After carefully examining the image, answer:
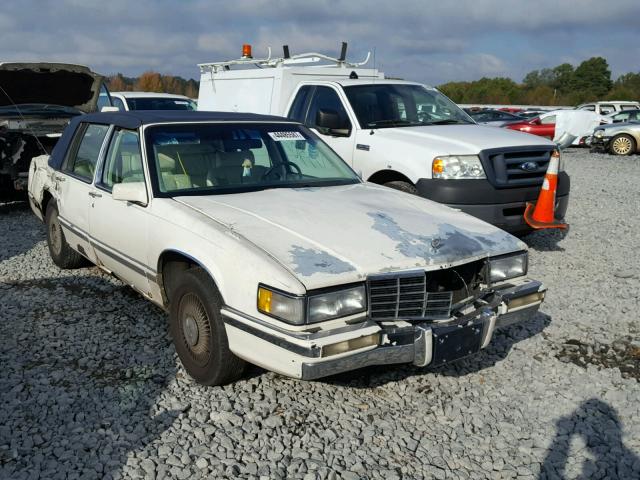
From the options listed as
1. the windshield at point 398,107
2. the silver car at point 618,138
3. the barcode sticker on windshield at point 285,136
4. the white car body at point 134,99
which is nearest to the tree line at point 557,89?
the silver car at point 618,138

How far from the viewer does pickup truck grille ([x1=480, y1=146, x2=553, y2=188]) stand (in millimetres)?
5980

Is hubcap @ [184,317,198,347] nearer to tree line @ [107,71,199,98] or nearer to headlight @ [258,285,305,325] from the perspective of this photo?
headlight @ [258,285,305,325]

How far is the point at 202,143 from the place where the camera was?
14.2ft

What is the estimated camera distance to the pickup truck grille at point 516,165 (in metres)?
5.98

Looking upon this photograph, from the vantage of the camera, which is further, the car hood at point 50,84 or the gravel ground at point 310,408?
the car hood at point 50,84

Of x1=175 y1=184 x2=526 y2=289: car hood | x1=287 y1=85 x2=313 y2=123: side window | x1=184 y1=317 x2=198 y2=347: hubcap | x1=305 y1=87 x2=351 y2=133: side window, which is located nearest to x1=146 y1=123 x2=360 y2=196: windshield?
x1=175 y1=184 x2=526 y2=289: car hood

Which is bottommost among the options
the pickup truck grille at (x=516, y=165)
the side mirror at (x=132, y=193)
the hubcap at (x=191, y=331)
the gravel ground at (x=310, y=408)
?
the gravel ground at (x=310, y=408)

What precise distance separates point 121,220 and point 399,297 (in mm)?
2176

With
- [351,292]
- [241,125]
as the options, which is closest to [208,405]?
[351,292]

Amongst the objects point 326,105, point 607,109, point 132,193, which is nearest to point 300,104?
point 326,105

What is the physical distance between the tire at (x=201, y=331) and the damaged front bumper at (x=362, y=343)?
153 millimetres

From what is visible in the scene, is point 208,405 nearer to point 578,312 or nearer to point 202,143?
point 202,143

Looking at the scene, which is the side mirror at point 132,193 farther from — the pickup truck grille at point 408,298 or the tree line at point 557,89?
the tree line at point 557,89

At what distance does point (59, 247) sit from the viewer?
5.89 metres
